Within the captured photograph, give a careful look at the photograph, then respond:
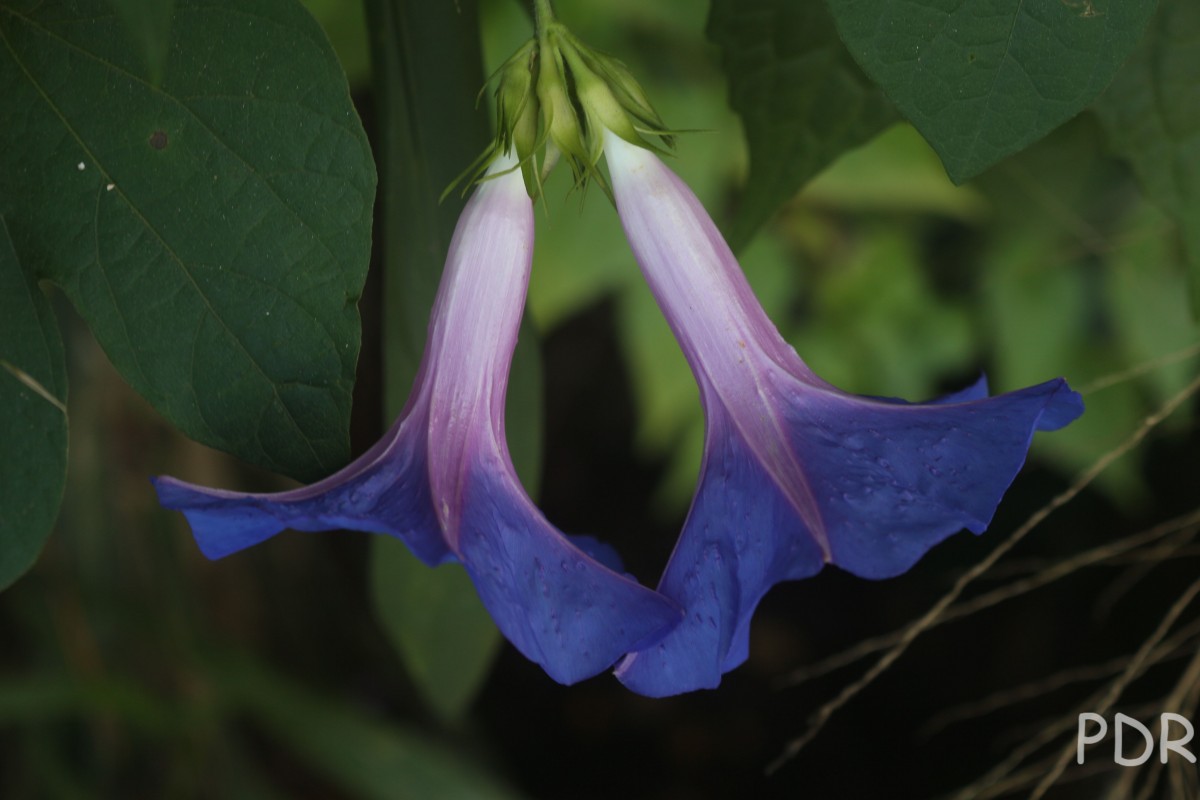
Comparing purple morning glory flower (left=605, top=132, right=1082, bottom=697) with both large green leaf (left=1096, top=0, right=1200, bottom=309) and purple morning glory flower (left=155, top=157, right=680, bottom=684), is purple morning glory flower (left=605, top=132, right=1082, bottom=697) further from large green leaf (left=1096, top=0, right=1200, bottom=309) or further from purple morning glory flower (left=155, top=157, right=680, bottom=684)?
large green leaf (left=1096, top=0, right=1200, bottom=309)

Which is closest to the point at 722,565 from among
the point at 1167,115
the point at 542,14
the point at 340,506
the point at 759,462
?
the point at 759,462

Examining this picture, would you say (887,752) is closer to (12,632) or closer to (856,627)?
(856,627)

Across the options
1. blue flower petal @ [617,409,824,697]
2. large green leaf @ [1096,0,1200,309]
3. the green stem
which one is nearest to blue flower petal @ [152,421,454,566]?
blue flower petal @ [617,409,824,697]

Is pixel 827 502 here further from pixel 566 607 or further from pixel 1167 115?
pixel 1167 115

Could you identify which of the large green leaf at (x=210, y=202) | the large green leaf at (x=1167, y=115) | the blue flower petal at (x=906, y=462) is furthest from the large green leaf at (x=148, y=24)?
the large green leaf at (x=1167, y=115)

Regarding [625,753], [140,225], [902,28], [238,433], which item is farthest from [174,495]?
[625,753]

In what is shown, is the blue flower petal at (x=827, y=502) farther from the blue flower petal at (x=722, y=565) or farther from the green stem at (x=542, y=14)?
the green stem at (x=542, y=14)
